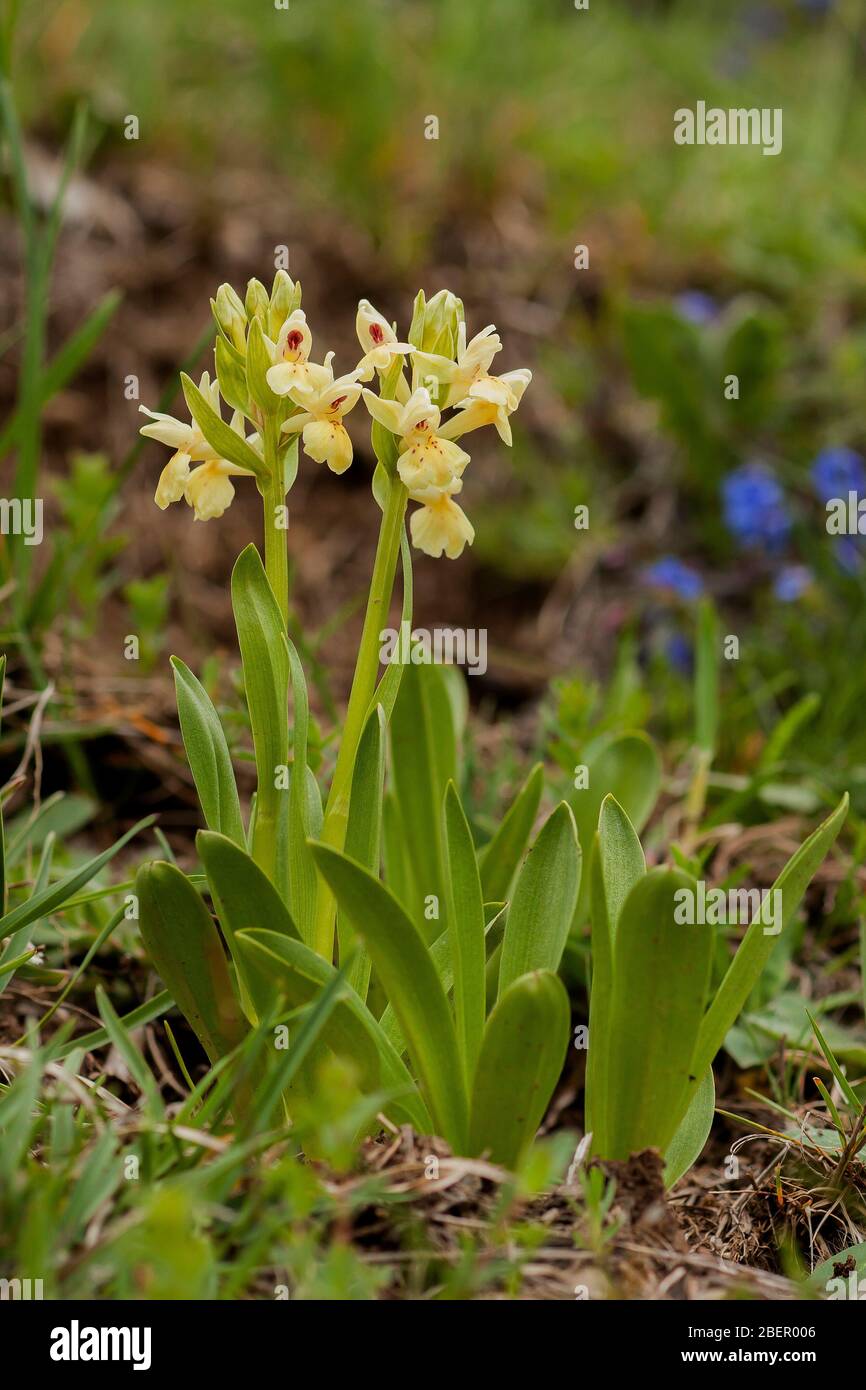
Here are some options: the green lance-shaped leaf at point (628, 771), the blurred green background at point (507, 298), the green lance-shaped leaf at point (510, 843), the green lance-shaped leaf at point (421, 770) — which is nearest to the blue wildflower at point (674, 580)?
the blurred green background at point (507, 298)

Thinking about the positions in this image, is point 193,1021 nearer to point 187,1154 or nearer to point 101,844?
point 187,1154

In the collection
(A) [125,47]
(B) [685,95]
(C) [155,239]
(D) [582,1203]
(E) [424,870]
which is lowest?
(D) [582,1203]

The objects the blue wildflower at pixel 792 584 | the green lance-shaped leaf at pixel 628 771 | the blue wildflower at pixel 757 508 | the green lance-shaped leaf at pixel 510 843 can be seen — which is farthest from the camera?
the blue wildflower at pixel 757 508

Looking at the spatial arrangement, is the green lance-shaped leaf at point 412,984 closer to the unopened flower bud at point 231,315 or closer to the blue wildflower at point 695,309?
the unopened flower bud at point 231,315

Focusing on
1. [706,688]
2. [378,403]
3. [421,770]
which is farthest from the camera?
[706,688]

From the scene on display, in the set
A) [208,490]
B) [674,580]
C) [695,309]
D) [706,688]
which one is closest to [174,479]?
[208,490]

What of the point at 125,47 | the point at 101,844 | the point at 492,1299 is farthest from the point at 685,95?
the point at 492,1299

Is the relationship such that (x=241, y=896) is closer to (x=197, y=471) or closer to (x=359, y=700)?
(x=359, y=700)
